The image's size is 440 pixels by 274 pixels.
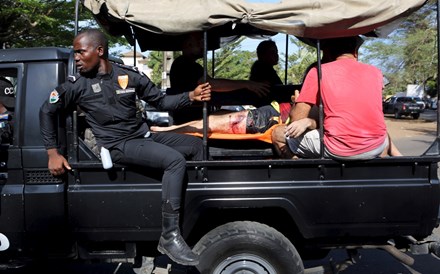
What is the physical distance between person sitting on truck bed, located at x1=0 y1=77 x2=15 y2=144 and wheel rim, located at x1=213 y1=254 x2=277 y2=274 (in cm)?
186

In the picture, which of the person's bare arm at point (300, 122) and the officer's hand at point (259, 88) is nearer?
the person's bare arm at point (300, 122)

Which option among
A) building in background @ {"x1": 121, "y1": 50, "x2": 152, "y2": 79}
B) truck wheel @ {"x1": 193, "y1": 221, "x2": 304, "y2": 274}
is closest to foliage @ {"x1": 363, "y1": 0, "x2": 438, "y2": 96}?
building in background @ {"x1": 121, "y1": 50, "x2": 152, "y2": 79}

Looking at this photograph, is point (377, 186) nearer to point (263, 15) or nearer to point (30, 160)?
point (263, 15)

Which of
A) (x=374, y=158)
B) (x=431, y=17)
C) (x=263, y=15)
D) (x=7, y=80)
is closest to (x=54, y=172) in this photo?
(x=7, y=80)

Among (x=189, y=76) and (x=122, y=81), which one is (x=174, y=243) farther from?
(x=189, y=76)

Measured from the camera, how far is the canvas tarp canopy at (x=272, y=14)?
10.4 feet

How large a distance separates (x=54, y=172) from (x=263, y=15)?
1808mm

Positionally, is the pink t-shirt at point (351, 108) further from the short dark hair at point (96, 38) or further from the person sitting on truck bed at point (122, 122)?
the short dark hair at point (96, 38)

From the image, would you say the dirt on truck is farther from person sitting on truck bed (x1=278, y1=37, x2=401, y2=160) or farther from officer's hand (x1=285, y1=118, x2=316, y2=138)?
officer's hand (x1=285, y1=118, x2=316, y2=138)

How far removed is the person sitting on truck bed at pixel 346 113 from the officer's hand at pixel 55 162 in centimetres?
165

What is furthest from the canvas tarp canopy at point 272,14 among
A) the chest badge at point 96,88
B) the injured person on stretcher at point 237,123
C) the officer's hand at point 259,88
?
the officer's hand at point 259,88

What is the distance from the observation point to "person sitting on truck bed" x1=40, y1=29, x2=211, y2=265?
10.2 ft

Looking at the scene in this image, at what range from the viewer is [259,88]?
495 centimetres

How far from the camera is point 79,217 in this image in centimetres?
320
